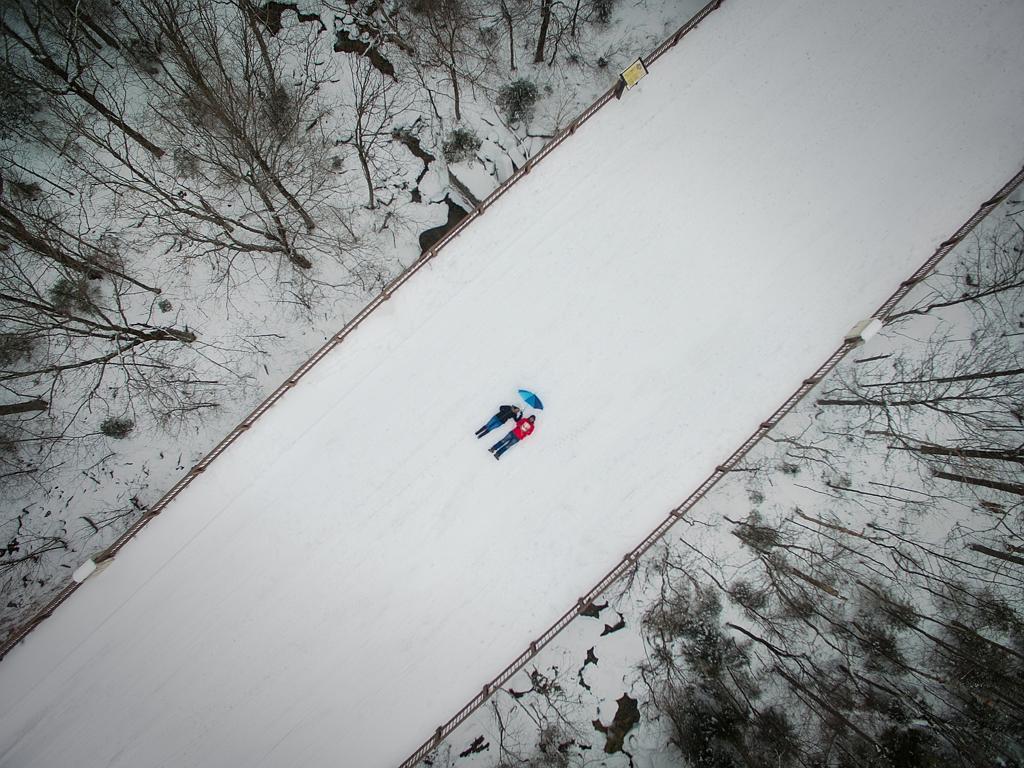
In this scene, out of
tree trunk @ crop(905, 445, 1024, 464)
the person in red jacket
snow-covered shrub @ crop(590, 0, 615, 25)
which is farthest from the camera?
snow-covered shrub @ crop(590, 0, 615, 25)

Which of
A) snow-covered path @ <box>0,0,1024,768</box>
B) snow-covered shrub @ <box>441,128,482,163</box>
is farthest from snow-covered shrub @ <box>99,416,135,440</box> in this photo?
snow-covered shrub @ <box>441,128,482,163</box>

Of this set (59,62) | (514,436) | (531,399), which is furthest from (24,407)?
(531,399)

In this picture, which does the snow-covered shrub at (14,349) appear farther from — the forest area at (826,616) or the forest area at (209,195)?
the forest area at (826,616)

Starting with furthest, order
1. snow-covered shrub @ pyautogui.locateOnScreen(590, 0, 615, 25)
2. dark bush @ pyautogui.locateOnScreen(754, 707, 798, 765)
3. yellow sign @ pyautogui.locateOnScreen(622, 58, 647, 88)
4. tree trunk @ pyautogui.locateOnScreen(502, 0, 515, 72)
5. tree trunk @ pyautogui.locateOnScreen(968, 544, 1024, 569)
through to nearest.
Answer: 1. snow-covered shrub @ pyautogui.locateOnScreen(590, 0, 615, 25)
2. dark bush @ pyautogui.locateOnScreen(754, 707, 798, 765)
3. tree trunk @ pyautogui.locateOnScreen(502, 0, 515, 72)
4. tree trunk @ pyautogui.locateOnScreen(968, 544, 1024, 569)
5. yellow sign @ pyautogui.locateOnScreen(622, 58, 647, 88)

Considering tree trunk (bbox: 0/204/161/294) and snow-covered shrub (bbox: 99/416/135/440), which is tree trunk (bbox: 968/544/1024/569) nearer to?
tree trunk (bbox: 0/204/161/294)


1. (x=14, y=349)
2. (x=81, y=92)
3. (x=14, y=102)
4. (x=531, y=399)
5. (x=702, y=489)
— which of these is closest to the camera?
(x=531, y=399)

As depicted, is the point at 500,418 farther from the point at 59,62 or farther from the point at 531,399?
the point at 59,62
